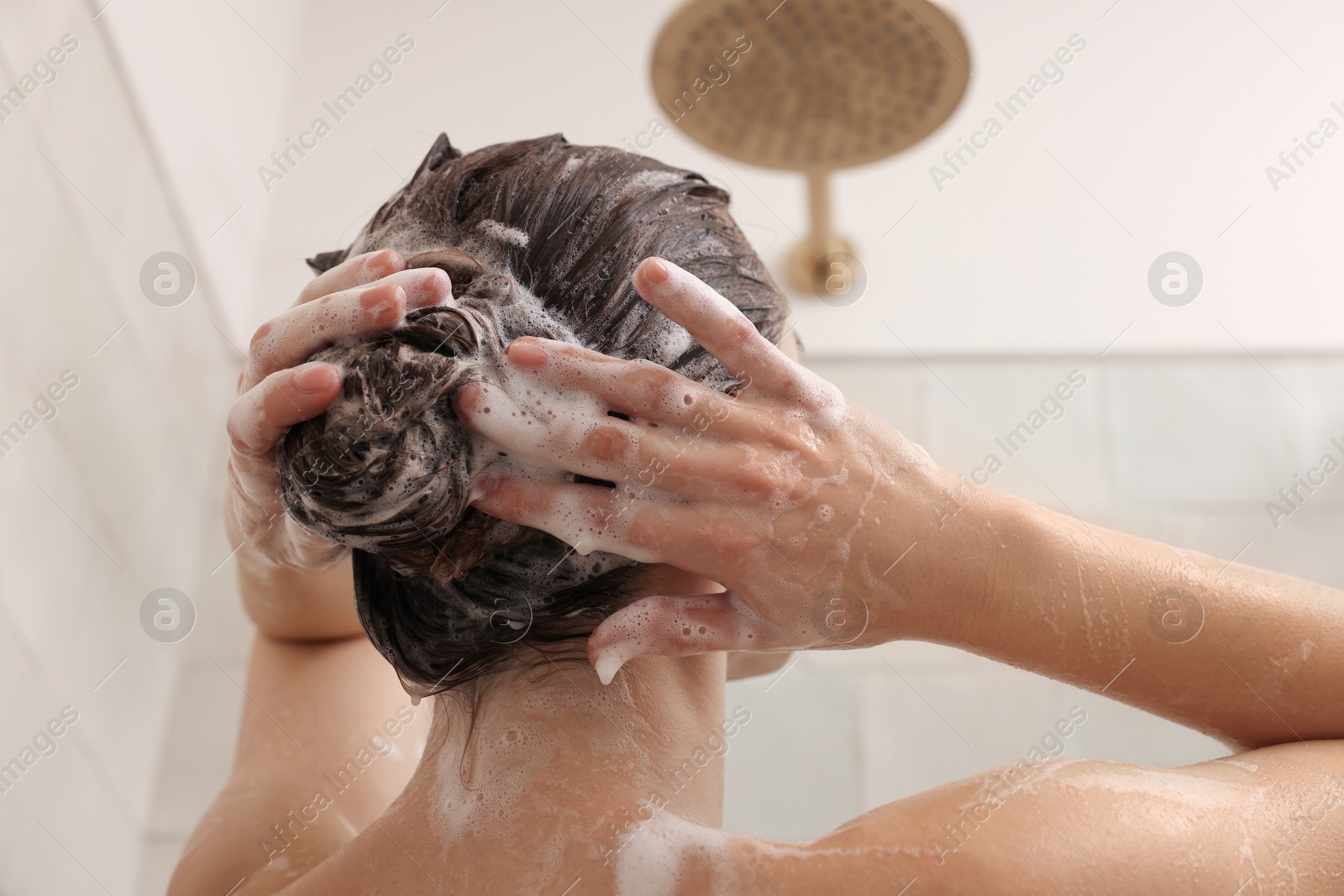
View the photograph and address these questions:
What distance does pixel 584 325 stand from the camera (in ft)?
2.17

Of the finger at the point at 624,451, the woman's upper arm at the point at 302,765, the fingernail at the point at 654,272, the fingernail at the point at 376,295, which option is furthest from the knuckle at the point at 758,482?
the woman's upper arm at the point at 302,765

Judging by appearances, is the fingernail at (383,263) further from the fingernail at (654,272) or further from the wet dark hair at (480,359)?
the fingernail at (654,272)

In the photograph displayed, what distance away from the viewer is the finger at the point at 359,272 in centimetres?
62

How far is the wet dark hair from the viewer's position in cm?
59

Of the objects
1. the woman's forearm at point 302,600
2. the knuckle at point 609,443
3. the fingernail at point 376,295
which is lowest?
the woman's forearm at point 302,600

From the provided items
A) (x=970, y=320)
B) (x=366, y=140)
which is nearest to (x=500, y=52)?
(x=366, y=140)

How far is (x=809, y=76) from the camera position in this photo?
1.17 meters

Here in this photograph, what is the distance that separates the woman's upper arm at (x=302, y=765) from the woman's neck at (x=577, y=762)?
0.23 metres

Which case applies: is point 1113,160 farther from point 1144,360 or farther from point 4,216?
point 4,216

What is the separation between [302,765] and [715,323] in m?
0.67


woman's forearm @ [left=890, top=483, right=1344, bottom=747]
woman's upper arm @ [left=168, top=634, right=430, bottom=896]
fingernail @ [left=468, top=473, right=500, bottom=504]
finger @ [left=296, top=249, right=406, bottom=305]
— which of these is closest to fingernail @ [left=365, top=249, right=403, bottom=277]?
finger @ [left=296, top=249, right=406, bottom=305]

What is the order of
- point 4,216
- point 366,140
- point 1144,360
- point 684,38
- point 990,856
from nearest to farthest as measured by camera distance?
point 990,856 → point 4,216 → point 684,38 → point 1144,360 → point 366,140

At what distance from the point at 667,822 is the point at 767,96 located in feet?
2.82

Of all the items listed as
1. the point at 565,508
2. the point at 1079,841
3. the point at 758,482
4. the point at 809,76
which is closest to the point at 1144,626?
the point at 1079,841
